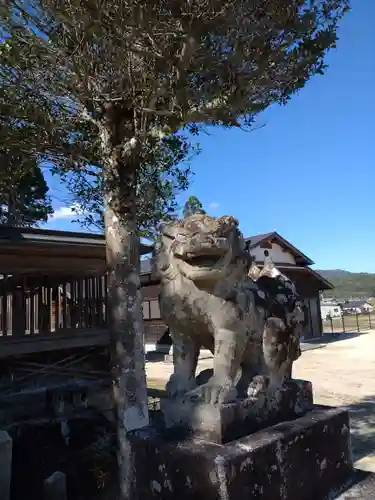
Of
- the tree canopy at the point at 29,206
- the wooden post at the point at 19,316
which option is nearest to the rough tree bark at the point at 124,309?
the wooden post at the point at 19,316

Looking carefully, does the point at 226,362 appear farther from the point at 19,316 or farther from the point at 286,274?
the point at 286,274

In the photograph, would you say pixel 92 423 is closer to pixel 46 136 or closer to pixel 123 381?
pixel 123 381

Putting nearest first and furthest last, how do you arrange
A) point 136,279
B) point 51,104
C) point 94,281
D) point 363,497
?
point 363,497, point 136,279, point 51,104, point 94,281

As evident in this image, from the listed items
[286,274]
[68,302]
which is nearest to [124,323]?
[68,302]

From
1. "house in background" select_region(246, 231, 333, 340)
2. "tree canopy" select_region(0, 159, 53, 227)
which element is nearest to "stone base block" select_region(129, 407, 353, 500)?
"tree canopy" select_region(0, 159, 53, 227)

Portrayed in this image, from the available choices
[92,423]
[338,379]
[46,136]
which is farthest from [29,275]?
[338,379]

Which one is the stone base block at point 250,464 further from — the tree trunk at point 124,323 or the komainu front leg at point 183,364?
the tree trunk at point 124,323

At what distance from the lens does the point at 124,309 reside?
4.63m

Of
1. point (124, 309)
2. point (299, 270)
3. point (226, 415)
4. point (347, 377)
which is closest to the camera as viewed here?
point (226, 415)

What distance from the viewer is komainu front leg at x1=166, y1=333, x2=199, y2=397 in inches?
94.6

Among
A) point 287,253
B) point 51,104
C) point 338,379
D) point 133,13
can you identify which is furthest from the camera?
point 287,253

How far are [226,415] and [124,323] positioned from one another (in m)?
2.69

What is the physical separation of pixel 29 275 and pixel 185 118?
4445mm

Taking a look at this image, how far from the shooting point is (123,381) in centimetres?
464
